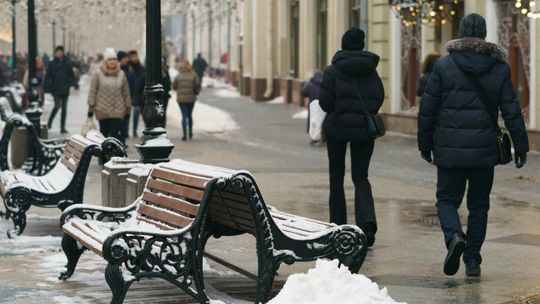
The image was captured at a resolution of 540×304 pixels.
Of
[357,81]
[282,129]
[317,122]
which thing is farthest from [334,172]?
[282,129]

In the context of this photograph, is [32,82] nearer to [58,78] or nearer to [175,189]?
[58,78]

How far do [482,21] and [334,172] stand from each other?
2.20 meters

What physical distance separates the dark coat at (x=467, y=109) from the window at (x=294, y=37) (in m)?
33.4

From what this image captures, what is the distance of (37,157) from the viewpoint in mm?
16250

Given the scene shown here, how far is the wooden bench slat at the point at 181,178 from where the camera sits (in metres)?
8.23

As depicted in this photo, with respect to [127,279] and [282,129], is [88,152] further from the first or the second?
[282,129]

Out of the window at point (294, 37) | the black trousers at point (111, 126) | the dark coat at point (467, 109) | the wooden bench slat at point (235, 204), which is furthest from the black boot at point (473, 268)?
the window at point (294, 37)

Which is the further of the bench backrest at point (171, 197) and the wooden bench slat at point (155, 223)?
the wooden bench slat at point (155, 223)

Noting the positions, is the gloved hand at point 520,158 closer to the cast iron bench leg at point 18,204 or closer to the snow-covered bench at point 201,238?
the snow-covered bench at point 201,238

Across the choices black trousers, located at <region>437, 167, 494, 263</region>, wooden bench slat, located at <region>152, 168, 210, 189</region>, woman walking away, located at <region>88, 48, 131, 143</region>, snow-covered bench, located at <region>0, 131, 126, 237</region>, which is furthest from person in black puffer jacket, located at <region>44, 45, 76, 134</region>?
black trousers, located at <region>437, 167, 494, 263</region>

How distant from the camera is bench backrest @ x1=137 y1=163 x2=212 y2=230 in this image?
27.3 ft

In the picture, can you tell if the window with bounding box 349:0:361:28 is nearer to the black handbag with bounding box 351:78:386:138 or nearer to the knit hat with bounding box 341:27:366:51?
the knit hat with bounding box 341:27:366:51

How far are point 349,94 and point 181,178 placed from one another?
2.60 meters

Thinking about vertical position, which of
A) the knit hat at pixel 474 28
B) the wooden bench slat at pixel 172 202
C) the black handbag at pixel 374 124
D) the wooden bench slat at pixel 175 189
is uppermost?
the knit hat at pixel 474 28
